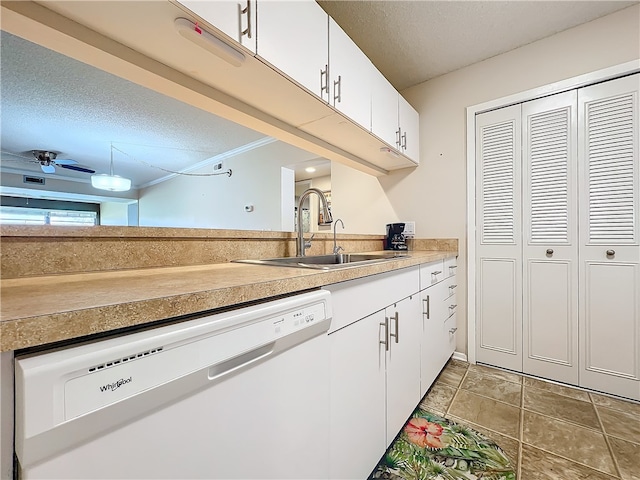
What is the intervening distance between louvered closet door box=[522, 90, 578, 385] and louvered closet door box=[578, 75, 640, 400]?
0.05m

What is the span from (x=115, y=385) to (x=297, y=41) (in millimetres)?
1340

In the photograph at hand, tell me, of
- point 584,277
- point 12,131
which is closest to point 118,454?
point 584,277

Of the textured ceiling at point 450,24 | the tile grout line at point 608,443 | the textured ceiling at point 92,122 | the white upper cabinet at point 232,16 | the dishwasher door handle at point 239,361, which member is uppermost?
the textured ceiling at point 450,24

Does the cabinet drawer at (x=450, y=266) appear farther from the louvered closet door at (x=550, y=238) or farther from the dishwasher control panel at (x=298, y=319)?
the dishwasher control panel at (x=298, y=319)

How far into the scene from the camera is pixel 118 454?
0.40 m

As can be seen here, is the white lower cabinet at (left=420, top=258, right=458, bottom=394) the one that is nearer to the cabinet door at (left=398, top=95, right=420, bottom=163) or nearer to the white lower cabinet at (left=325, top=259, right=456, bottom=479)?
the white lower cabinet at (left=325, top=259, right=456, bottom=479)

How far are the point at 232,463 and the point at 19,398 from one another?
39 centimetres

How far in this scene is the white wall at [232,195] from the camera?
3480 millimetres

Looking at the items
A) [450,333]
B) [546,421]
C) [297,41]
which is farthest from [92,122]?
[546,421]

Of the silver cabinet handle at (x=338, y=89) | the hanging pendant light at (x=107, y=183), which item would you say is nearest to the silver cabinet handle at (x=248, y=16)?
the silver cabinet handle at (x=338, y=89)

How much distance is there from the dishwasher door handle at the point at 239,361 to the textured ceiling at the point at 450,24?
1947mm

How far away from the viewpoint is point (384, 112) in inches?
73.2

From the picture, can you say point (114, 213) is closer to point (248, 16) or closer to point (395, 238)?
point (395, 238)

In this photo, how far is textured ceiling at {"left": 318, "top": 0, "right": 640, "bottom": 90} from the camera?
1640mm
